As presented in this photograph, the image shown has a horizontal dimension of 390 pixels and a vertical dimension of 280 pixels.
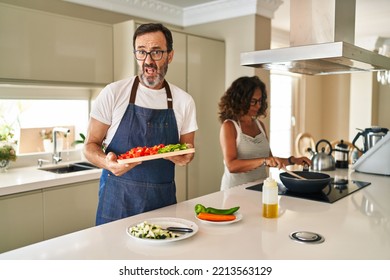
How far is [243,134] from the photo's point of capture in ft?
8.05

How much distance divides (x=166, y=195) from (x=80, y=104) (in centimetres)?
201

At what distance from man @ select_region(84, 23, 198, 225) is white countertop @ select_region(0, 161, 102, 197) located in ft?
2.71

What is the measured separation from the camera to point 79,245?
126cm

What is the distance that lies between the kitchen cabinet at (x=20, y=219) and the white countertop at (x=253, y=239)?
122 centimetres

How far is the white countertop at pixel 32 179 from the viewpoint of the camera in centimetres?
242

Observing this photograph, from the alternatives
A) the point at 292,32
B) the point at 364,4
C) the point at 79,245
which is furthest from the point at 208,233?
the point at 364,4

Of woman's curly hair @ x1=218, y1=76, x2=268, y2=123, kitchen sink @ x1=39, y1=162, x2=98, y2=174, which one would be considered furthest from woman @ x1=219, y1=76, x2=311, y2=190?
kitchen sink @ x1=39, y1=162, x2=98, y2=174

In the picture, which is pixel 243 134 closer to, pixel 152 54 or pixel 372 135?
pixel 152 54

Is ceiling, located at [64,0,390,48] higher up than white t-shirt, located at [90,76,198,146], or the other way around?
ceiling, located at [64,0,390,48]

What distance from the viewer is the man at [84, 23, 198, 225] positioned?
1.78 m

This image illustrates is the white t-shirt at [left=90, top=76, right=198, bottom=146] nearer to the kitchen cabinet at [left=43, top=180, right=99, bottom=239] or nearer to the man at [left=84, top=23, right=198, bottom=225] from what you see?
the man at [left=84, top=23, right=198, bottom=225]

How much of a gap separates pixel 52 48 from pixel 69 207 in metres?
1.17

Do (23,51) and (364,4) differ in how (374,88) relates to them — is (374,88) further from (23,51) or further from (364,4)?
(23,51)

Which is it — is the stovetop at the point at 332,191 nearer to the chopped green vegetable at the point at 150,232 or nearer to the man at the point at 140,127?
the man at the point at 140,127
